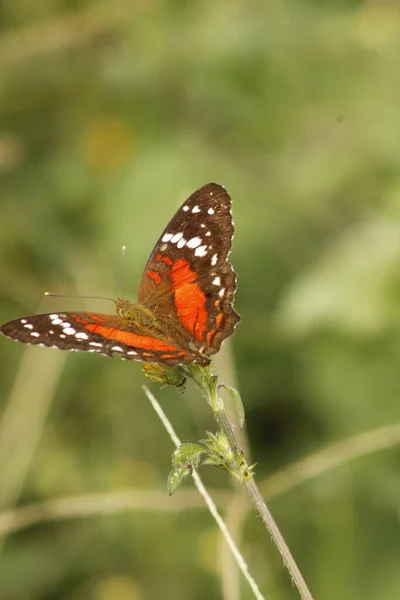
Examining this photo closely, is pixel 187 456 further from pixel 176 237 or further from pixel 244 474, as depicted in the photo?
pixel 176 237

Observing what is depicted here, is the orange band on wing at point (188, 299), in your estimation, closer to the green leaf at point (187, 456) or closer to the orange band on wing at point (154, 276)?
the orange band on wing at point (154, 276)

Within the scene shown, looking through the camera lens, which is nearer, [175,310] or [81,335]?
[81,335]

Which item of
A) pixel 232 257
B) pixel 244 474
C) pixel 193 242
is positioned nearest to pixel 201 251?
pixel 193 242

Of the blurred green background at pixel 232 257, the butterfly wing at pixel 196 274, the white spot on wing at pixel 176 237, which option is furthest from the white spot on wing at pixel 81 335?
the blurred green background at pixel 232 257

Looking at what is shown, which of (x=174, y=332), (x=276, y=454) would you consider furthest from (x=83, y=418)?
(x=174, y=332)

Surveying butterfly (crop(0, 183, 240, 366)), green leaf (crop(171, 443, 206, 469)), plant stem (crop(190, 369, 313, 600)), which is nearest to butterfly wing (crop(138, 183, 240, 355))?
butterfly (crop(0, 183, 240, 366))

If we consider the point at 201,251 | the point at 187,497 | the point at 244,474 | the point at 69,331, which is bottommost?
the point at 244,474

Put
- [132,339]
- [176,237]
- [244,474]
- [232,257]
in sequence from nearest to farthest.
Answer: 1. [244,474]
2. [132,339]
3. [176,237]
4. [232,257]
